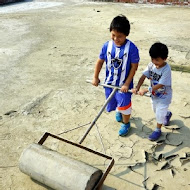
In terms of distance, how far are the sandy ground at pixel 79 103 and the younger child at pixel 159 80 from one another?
0.43 metres

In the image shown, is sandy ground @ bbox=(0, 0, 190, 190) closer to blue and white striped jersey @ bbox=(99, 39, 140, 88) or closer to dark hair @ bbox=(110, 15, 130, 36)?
blue and white striped jersey @ bbox=(99, 39, 140, 88)

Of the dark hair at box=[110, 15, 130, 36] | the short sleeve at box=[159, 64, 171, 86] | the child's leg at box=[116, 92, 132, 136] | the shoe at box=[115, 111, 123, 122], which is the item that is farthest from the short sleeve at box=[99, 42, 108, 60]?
the shoe at box=[115, 111, 123, 122]

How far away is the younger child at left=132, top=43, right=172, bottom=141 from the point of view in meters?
3.04

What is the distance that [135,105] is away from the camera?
434 cm

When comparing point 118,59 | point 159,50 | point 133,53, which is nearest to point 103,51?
point 118,59

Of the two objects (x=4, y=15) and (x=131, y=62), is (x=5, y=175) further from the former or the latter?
(x=4, y=15)

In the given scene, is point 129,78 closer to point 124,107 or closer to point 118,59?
point 118,59

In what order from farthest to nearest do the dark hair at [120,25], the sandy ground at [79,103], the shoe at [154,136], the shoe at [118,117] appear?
the shoe at [118,117] → the shoe at [154,136] → the sandy ground at [79,103] → the dark hair at [120,25]

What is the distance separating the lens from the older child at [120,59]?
3035mm

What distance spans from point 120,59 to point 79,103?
55.8 inches

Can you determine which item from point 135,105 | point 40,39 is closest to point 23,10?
point 40,39

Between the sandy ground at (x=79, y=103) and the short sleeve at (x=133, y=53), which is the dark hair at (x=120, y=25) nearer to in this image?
the short sleeve at (x=133, y=53)

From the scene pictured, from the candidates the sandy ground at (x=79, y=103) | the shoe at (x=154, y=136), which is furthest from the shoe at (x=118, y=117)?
the shoe at (x=154, y=136)

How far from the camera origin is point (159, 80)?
10.5 feet
